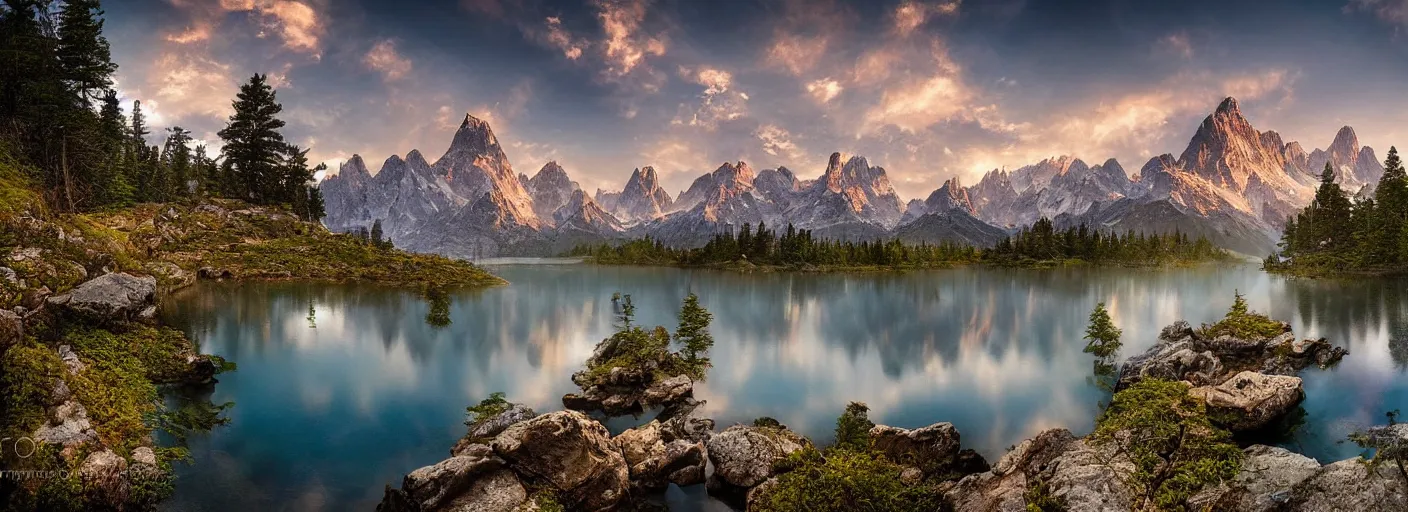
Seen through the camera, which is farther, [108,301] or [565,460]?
[108,301]

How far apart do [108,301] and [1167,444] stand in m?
38.0

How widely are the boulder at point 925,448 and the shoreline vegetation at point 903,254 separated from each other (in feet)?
436

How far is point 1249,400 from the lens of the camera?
1723cm

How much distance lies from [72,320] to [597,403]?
21.2m

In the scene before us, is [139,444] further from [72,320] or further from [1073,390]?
[1073,390]

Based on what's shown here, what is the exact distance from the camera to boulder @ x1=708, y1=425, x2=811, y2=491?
635 inches

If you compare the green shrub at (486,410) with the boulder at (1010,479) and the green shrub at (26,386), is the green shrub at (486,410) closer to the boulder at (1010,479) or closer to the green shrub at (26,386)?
the green shrub at (26,386)

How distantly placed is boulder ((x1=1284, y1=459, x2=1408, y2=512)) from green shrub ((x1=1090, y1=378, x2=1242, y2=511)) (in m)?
1.06

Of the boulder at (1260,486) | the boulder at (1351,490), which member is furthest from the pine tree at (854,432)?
the boulder at (1351,490)

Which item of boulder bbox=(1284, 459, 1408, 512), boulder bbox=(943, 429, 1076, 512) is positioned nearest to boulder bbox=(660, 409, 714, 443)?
boulder bbox=(943, 429, 1076, 512)

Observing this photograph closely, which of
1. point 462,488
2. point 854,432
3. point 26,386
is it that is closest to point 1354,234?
point 854,432

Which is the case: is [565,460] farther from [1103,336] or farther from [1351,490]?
[1103,336]

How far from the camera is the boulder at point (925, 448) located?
54.6ft

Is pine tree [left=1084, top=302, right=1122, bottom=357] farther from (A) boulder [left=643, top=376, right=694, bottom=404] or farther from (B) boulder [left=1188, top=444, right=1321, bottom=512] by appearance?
(A) boulder [left=643, top=376, right=694, bottom=404]
